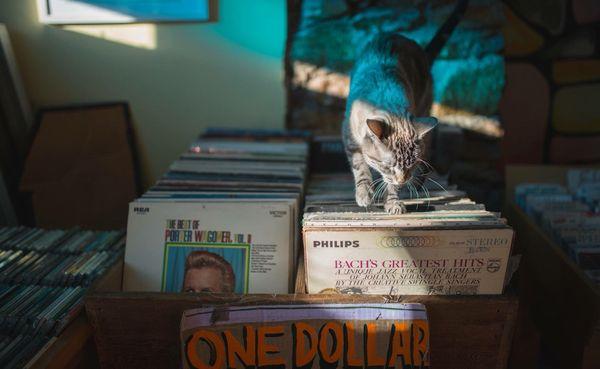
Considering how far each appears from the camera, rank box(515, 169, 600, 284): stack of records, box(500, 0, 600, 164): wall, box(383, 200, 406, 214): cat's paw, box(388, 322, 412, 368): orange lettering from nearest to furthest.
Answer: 1. box(388, 322, 412, 368): orange lettering
2. box(383, 200, 406, 214): cat's paw
3. box(515, 169, 600, 284): stack of records
4. box(500, 0, 600, 164): wall

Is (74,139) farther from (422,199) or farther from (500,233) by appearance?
(500,233)

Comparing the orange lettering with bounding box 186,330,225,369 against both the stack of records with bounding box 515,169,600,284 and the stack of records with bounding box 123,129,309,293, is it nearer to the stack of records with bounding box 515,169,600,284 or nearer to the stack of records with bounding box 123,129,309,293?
the stack of records with bounding box 123,129,309,293

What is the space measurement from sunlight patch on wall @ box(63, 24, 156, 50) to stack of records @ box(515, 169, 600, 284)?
1.55 m

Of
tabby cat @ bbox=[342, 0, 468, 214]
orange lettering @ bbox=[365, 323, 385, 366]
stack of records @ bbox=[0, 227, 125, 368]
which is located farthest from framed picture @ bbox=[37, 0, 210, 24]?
orange lettering @ bbox=[365, 323, 385, 366]

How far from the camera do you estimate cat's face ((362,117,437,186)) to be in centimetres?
113

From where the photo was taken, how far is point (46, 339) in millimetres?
1117

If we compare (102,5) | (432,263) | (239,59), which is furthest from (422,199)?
(102,5)

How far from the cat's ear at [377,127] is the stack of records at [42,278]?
2.65 feet

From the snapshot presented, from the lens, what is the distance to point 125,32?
71.5 inches

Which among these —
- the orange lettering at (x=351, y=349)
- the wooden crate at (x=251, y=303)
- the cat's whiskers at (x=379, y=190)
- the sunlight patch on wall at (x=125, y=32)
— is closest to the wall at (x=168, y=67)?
the sunlight patch on wall at (x=125, y=32)

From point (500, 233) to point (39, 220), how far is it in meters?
1.74

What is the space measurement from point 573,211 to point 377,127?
0.88 m

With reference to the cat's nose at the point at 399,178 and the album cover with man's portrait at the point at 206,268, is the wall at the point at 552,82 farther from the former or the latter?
the album cover with man's portrait at the point at 206,268

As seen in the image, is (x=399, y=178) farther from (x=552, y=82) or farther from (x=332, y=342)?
(x=552, y=82)
